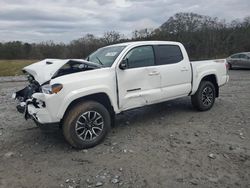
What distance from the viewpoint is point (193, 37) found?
36.1 meters

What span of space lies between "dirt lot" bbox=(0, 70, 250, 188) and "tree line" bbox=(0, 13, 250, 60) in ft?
88.3

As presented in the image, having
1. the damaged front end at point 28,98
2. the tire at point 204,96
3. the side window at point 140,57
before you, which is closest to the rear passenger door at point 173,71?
the side window at point 140,57

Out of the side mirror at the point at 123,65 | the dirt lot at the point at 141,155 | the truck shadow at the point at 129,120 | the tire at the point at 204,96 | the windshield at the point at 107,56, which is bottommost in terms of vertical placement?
the dirt lot at the point at 141,155

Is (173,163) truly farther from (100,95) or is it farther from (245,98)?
(245,98)

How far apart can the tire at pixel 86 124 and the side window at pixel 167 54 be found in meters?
1.88

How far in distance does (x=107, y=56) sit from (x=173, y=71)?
1.53 m

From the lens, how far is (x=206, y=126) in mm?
5969

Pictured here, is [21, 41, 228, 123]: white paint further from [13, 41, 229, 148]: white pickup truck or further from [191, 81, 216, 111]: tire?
[191, 81, 216, 111]: tire

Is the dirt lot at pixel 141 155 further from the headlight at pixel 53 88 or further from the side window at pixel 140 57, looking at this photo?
the side window at pixel 140 57

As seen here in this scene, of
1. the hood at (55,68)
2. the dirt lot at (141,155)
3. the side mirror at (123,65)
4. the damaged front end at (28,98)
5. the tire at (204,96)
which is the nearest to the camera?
the dirt lot at (141,155)

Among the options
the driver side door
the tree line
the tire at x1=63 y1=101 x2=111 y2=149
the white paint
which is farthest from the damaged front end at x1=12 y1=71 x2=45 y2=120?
the tree line

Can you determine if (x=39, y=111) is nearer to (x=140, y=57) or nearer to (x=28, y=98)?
(x=28, y=98)

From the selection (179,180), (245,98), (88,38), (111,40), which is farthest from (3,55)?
(179,180)

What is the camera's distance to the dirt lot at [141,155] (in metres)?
3.83
